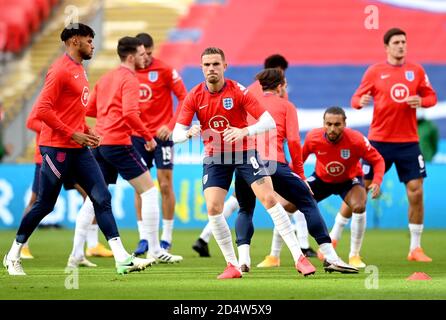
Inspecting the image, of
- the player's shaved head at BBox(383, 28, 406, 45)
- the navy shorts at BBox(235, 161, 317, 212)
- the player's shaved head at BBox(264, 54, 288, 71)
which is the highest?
the player's shaved head at BBox(383, 28, 406, 45)

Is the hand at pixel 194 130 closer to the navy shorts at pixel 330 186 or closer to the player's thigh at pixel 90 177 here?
the player's thigh at pixel 90 177

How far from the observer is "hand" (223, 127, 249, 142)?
979 centimetres

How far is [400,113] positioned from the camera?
44.2ft

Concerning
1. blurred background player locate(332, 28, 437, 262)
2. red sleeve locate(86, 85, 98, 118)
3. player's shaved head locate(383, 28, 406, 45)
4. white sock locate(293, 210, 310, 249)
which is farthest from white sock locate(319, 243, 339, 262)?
player's shaved head locate(383, 28, 406, 45)

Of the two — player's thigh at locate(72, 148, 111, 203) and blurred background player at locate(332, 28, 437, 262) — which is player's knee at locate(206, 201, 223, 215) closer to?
player's thigh at locate(72, 148, 111, 203)

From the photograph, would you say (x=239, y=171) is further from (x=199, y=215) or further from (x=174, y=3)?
(x=174, y=3)

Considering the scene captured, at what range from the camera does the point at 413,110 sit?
13.6 metres

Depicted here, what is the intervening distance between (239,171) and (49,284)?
2076 millimetres

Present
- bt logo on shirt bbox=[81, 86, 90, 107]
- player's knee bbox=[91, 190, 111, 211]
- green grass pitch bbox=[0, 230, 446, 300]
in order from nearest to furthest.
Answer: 1. green grass pitch bbox=[0, 230, 446, 300]
2. player's knee bbox=[91, 190, 111, 211]
3. bt logo on shirt bbox=[81, 86, 90, 107]

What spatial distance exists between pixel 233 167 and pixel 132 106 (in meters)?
1.73

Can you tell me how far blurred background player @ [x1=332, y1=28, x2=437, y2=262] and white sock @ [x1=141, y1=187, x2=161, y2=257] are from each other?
2.87 m

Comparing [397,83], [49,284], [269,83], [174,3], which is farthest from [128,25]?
[49,284]

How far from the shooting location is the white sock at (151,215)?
473 inches

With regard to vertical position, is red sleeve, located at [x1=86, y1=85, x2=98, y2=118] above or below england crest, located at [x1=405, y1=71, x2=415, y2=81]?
below
